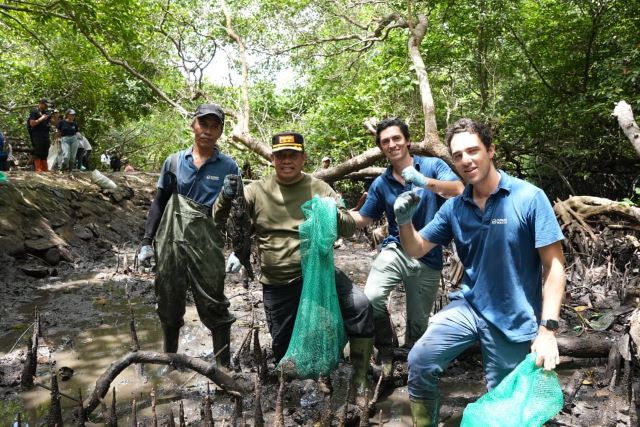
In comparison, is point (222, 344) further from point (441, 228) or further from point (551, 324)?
point (551, 324)

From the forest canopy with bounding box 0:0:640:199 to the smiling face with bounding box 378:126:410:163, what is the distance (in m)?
4.53

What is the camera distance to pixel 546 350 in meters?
2.09

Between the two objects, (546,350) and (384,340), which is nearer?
(546,350)

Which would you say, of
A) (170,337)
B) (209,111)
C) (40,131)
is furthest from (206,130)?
(40,131)

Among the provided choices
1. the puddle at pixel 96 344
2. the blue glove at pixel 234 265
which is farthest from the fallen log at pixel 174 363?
the blue glove at pixel 234 265

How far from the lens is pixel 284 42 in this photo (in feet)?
37.0

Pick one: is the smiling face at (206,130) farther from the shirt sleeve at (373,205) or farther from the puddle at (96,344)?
the puddle at (96,344)

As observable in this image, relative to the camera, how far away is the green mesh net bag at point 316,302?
3010 millimetres

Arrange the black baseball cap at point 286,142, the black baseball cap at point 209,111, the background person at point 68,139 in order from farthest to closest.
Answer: the background person at point 68,139
the black baseball cap at point 209,111
the black baseball cap at point 286,142

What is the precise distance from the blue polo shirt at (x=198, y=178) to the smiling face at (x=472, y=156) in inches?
64.8

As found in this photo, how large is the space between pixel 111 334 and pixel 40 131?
769 centimetres

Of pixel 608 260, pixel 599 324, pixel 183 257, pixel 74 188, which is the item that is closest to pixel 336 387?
pixel 183 257

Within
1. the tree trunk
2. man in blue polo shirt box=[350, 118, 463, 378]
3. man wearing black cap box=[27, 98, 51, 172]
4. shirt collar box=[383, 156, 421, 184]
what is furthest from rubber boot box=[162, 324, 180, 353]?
man wearing black cap box=[27, 98, 51, 172]

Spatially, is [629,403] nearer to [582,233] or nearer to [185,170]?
[185,170]
